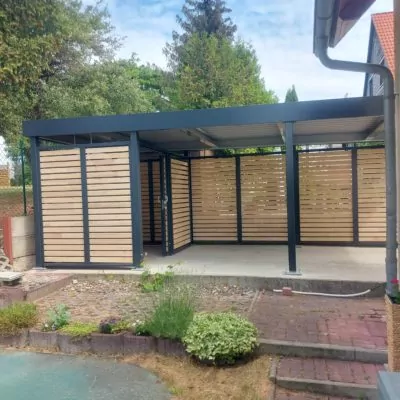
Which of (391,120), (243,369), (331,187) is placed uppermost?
(391,120)

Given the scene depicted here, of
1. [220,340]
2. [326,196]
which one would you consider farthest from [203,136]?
[220,340]

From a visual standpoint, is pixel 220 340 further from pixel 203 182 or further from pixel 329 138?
pixel 203 182

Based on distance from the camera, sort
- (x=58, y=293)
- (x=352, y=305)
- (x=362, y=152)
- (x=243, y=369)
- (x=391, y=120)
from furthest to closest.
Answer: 1. (x=362, y=152)
2. (x=58, y=293)
3. (x=352, y=305)
4. (x=391, y=120)
5. (x=243, y=369)

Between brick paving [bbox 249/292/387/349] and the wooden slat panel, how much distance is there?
10.6 feet

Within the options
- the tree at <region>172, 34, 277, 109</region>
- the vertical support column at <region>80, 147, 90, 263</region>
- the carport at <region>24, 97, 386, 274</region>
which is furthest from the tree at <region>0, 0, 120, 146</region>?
the tree at <region>172, 34, 277, 109</region>

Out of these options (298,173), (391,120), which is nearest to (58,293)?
(391,120)

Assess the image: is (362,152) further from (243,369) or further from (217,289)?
(243,369)

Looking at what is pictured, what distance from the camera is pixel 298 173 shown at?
339 inches

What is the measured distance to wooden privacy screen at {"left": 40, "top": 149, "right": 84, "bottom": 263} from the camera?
21.7 ft

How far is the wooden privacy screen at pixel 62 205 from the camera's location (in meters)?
6.62

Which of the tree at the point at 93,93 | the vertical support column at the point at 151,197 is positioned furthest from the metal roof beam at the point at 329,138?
→ the tree at the point at 93,93

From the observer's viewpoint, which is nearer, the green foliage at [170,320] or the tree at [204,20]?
the green foliage at [170,320]

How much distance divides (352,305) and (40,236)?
4.92 meters

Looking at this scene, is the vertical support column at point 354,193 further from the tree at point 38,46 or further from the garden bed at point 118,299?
the tree at point 38,46
